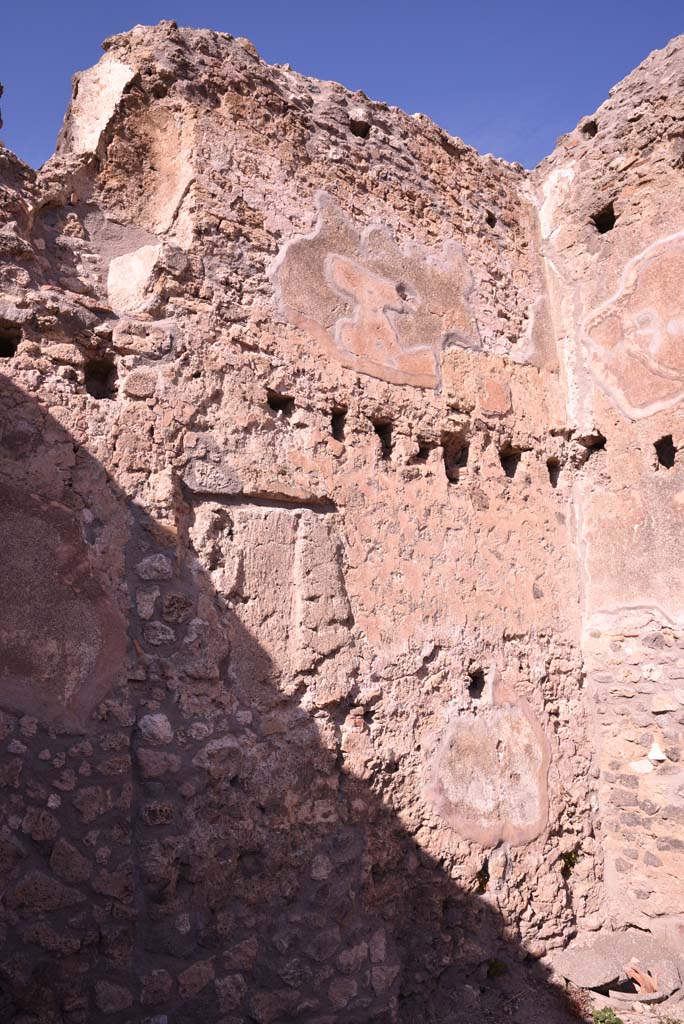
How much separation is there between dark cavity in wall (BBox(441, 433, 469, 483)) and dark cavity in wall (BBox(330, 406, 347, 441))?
25.2 inches

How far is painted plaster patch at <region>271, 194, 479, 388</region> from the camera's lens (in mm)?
3699

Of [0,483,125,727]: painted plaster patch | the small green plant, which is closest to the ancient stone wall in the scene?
[0,483,125,727]: painted plaster patch

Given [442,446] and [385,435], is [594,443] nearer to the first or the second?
[442,446]

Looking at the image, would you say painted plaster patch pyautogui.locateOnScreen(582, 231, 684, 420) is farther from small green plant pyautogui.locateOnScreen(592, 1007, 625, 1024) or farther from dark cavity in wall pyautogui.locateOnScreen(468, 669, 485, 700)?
small green plant pyautogui.locateOnScreen(592, 1007, 625, 1024)

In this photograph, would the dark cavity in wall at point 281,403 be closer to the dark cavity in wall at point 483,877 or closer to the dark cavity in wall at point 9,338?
the dark cavity in wall at point 9,338

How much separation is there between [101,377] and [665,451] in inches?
114

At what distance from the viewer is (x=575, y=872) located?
3.95 m

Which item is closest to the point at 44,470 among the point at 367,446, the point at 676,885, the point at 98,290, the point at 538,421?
the point at 98,290

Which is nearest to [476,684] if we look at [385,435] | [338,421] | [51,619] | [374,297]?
[385,435]

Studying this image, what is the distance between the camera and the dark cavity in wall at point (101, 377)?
10.1ft

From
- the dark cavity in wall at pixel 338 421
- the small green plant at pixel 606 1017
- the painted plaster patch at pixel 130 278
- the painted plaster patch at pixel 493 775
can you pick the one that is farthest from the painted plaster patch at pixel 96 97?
the small green plant at pixel 606 1017

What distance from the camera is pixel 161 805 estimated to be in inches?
108

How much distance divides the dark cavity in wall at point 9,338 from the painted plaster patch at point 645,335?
10.2 ft


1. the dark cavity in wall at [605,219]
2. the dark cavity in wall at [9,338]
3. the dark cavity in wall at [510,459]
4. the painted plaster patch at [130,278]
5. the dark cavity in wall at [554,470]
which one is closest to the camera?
the dark cavity in wall at [9,338]
